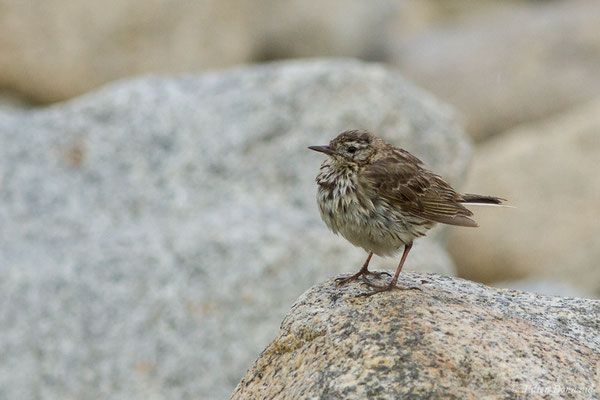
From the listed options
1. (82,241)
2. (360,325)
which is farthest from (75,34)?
(360,325)

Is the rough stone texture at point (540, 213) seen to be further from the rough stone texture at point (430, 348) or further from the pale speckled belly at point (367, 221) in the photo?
the rough stone texture at point (430, 348)

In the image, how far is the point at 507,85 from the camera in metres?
16.3

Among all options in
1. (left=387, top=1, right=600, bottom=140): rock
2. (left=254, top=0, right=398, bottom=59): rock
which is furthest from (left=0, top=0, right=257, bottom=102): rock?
(left=387, top=1, right=600, bottom=140): rock

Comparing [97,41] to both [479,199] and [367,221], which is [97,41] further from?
[367,221]

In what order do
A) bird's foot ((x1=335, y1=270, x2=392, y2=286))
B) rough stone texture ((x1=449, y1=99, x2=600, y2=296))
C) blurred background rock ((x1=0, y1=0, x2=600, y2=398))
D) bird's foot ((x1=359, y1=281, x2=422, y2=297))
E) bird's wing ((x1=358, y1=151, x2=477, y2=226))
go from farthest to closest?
rough stone texture ((x1=449, y1=99, x2=600, y2=296)) → blurred background rock ((x1=0, y1=0, x2=600, y2=398)) → bird's wing ((x1=358, y1=151, x2=477, y2=226)) → bird's foot ((x1=335, y1=270, x2=392, y2=286)) → bird's foot ((x1=359, y1=281, x2=422, y2=297))

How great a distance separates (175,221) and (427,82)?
9291 mm

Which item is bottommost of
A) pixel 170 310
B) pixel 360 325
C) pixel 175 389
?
pixel 360 325

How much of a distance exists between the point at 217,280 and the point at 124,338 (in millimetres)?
938

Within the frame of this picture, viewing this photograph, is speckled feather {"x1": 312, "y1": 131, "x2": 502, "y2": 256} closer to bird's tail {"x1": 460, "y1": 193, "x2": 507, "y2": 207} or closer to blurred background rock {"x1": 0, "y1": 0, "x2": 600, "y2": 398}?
bird's tail {"x1": 460, "y1": 193, "x2": 507, "y2": 207}

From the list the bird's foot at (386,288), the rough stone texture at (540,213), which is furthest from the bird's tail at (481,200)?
the rough stone texture at (540,213)

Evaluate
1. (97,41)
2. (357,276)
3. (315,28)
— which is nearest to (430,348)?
(357,276)

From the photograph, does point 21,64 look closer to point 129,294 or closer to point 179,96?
point 179,96

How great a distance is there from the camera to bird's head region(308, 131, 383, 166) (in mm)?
5699

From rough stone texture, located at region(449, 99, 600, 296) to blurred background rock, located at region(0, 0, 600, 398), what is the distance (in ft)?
0.07
